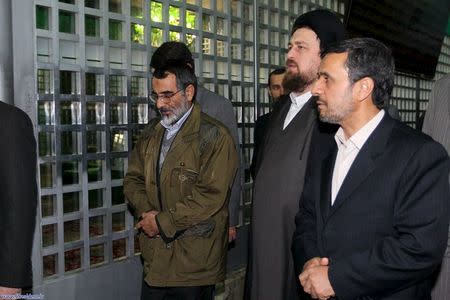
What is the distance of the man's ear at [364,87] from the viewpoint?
6.67ft

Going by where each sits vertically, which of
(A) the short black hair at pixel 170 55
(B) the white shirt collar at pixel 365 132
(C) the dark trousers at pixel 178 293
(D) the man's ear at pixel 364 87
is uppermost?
(A) the short black hair at pixel 170 55

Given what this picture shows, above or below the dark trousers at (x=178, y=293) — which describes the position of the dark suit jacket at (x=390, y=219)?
above

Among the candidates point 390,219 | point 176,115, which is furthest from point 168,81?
point 390,219

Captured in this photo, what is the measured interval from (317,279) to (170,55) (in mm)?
1638

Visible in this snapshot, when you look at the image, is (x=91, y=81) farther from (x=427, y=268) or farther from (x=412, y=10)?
(x=412, y=10)

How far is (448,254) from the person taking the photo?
249 centimetres

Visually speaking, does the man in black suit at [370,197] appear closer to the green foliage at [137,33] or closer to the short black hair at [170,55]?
the short black hair at [170,55]

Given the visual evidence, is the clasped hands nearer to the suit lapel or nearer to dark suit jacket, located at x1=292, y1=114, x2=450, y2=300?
dark suit jacket, located at x1=292, y1=114, x2=450, y2=300

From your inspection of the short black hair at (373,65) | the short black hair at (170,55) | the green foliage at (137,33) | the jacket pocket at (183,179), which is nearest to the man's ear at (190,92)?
the short black hair at (170,55)

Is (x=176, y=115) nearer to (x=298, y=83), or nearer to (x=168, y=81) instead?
(x=168, y=81)

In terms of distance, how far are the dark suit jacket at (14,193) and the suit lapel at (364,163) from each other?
1.14 m

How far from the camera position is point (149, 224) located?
2771 millimetres

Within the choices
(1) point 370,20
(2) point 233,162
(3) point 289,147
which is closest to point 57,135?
(2) point 233,162

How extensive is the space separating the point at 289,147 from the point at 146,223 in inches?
32.3
